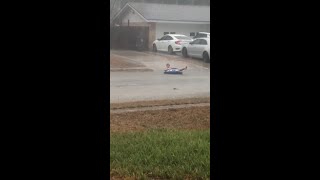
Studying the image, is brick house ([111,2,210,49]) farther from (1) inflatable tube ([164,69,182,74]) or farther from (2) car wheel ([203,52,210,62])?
(1) inflatable tube ([164,69,182,74])

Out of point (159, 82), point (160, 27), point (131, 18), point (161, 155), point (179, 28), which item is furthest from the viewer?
point (179, 28)

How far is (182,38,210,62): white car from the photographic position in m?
21.0

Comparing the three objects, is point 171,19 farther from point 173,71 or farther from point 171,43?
point 173,71

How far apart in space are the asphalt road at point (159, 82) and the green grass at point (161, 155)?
498 centimetres

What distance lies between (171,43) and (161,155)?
61.3 feet

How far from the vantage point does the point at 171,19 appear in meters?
26.8

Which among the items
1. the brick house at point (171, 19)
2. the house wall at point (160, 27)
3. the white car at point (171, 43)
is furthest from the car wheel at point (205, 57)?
the brick house at point (171, 19)

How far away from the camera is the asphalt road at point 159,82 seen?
12298 millimetres

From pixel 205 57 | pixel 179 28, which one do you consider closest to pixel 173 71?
pixel 205 57

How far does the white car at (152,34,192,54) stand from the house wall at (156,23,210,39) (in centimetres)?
173

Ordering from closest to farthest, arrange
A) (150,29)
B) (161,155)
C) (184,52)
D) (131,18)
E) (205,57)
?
(161,155) < (205,57) < (184,52) < (131,18) < (150,29)
